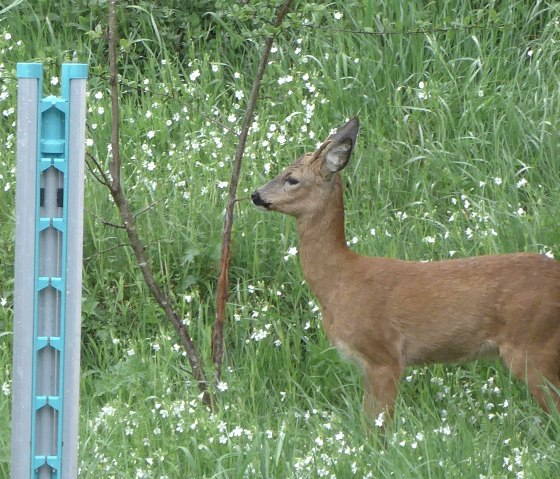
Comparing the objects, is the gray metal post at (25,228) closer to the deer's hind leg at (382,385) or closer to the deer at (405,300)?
the deer at (405,300)

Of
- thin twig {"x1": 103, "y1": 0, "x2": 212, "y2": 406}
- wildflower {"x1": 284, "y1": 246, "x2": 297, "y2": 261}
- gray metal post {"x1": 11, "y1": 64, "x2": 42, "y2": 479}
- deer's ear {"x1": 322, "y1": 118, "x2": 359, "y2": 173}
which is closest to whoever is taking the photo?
gray metal post {"x1": 11, "y1": 64, "x2": 42, "y2": 479}

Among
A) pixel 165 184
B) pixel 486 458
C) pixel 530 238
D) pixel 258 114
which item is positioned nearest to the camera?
pixel 486 458

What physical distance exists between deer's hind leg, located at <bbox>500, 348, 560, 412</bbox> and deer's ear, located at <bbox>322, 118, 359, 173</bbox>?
44.6 inches

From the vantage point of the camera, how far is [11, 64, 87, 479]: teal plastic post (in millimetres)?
3342

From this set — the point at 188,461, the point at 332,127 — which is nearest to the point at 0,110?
the point at 332,127

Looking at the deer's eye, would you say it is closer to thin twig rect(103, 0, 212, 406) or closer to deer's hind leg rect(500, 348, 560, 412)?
thin twig rect(103, 0, 212, 406)

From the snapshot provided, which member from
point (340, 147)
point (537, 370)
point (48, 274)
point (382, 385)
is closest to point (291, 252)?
point (340, 147)

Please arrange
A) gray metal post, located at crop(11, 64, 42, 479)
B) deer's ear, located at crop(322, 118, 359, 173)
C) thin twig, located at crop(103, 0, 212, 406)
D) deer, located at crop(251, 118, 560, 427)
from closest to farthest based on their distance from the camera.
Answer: gray metal post, located at crop(11, 64, 42, 479)
thin twig, located at crop(103, 0, 212, 406)
deer, located at crop(251, 118, 560, 427)
deer's ear, located at crop(322, 118, 359, 173)

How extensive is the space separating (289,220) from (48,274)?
348cm

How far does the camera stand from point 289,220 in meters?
6.80

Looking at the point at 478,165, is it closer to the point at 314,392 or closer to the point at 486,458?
the point at 314,392

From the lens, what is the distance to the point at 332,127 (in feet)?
Result: 24.6

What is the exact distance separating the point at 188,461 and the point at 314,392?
125 cm

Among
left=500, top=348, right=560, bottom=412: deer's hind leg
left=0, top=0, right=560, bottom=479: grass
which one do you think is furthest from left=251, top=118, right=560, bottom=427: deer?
left=0, top=0, right=560, bottom=479: grass
